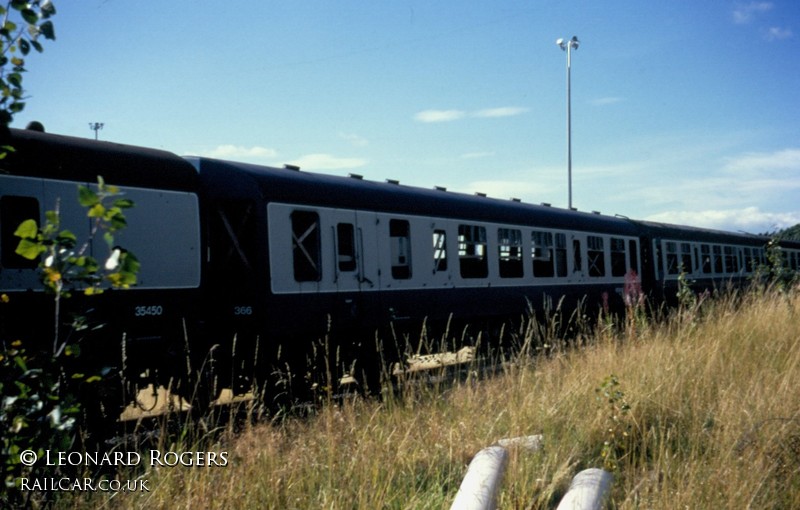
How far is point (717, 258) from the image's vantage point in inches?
853

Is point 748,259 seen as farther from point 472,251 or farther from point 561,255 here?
point 472,251

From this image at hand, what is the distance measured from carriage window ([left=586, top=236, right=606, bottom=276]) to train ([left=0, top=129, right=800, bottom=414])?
228 centimetres

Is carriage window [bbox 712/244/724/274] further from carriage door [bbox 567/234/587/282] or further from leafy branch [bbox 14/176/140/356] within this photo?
leafy branch [bbox 14/176/140/356]

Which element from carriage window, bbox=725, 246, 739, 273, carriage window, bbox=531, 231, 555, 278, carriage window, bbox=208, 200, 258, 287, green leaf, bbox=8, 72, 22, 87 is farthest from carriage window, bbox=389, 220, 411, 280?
carriage window, bbox=725, 246, 739, 273

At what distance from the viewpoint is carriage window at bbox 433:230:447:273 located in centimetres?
1099

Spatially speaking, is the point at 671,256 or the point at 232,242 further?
the point at 671,256

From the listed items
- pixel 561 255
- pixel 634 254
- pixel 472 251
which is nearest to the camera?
pixel 472 251

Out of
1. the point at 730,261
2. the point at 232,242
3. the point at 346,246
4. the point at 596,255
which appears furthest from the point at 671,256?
the point at 232,242

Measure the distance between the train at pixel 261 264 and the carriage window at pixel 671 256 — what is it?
6825mm

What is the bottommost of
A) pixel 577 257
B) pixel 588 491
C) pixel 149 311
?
pixel 588 491

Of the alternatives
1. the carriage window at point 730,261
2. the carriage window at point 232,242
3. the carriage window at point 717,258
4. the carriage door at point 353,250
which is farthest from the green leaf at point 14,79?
the carriage window at point 730,261

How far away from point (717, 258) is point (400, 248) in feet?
47.9

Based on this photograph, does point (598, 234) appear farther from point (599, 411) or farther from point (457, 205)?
point (599, 411)

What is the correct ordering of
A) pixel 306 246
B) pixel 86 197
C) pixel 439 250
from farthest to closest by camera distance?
pixel 439 250 → pixel 306 246 → pixel 86 197
